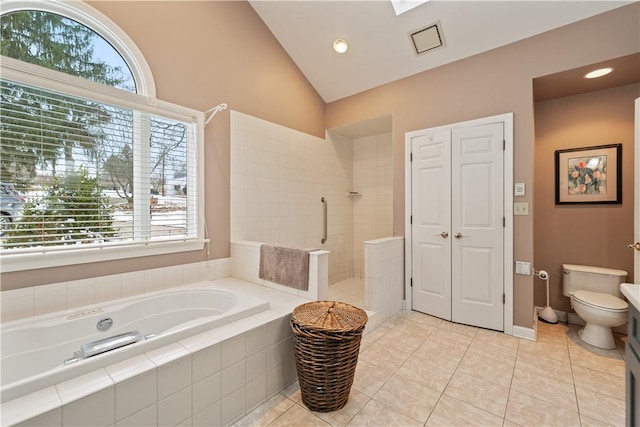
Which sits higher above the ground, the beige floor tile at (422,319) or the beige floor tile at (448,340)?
the beige floor tile at (422,319)

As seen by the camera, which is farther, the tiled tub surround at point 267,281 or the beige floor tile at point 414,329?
the beige floor tile at point 414,329

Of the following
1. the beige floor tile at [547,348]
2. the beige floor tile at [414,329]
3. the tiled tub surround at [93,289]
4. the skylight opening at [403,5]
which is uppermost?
the skylight opening at [403,5]

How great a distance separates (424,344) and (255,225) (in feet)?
6.51

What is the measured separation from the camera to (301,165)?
359cm

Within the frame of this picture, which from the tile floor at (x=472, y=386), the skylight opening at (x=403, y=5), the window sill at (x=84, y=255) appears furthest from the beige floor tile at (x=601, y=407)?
the skylight opening at (x=403, y=5)

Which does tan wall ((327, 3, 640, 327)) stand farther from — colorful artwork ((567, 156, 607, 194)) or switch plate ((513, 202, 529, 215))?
colorful artwork ((567, 156, 607, 194))

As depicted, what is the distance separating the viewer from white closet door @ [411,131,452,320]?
2850 mm

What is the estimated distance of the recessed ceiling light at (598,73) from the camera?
227 centimetres

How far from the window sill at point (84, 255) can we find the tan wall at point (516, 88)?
2351 mm

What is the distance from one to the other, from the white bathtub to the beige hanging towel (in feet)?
1.16

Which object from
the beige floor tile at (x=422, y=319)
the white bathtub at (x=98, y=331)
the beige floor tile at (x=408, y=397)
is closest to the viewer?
the white bathtub at (x=98, y=331)

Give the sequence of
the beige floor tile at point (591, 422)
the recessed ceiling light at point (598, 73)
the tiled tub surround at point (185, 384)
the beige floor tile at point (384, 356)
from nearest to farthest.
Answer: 1. the tiled tub surround at point (185, 384)
2. the beige floor tile at point (591, 422)
3. the beige floor tile at point (384, 356)
4. the recessed ceiling light at point (598, 73)

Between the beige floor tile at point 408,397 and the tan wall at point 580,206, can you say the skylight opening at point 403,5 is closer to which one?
the tan wall at point 580,206

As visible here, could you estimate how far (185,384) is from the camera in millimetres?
1351
